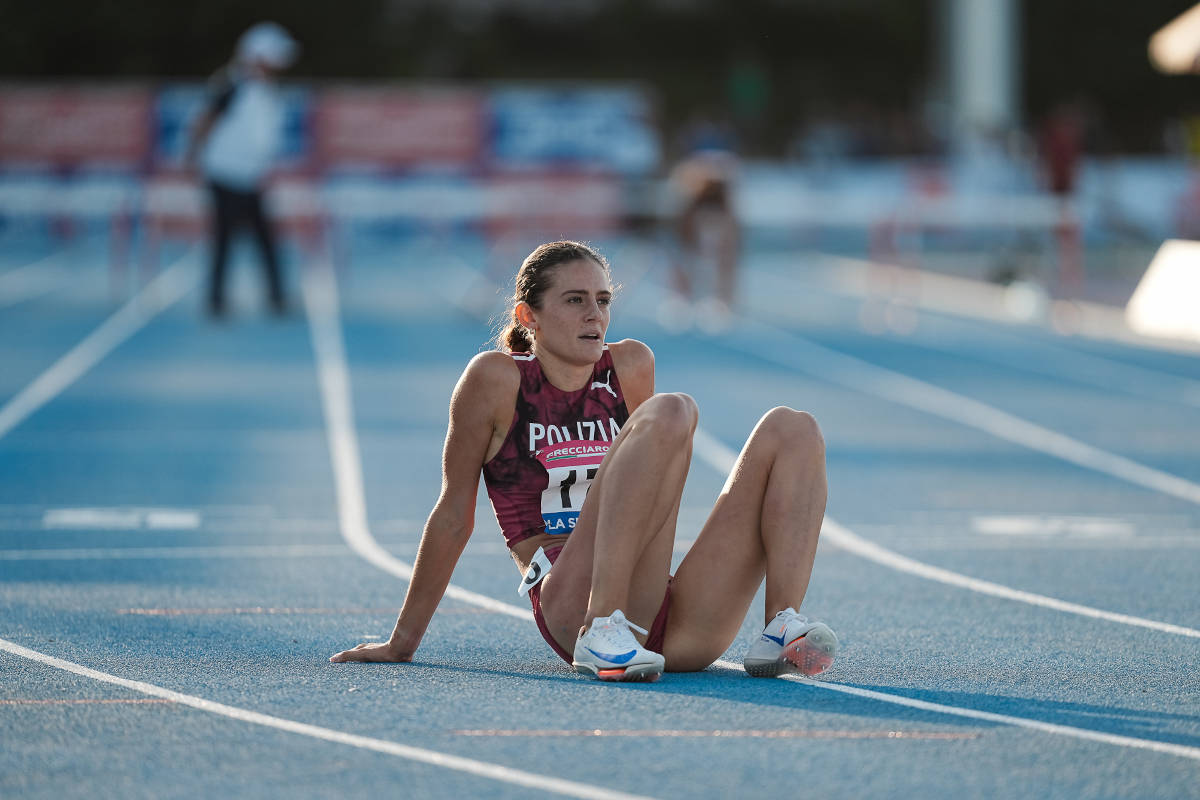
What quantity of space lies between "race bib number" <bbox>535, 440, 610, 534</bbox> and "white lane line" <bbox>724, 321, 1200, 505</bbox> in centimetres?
459

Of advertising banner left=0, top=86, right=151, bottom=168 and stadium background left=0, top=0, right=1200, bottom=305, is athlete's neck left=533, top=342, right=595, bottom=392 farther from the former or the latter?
advertising banner left=0, top=86, right=151, bottom=168

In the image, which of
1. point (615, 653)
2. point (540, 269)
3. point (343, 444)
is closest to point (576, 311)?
point (540, 269)

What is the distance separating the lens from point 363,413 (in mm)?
11766

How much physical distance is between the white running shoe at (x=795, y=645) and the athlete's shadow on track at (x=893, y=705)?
7 centimetres

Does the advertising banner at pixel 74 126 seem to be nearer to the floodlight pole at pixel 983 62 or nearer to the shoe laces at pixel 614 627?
the floodlight pole at pixel 983 62

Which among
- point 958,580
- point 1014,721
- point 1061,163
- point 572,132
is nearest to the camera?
point 1014,721

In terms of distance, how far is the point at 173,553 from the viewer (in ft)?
23.8

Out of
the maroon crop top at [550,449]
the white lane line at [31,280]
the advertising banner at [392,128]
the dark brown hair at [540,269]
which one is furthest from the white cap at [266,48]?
the advertising banner at [392,128]

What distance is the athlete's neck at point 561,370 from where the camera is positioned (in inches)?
195

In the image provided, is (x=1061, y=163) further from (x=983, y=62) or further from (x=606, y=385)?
(x=606, y=385)

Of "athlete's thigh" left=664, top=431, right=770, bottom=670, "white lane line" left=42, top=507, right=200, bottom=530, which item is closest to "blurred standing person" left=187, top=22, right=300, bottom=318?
"white lane line" left=42, top=507, right=200, bottom=530

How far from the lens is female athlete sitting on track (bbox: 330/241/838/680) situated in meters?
4.64

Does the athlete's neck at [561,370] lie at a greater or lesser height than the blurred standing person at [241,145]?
lesser

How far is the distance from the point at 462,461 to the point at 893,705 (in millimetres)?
1257
